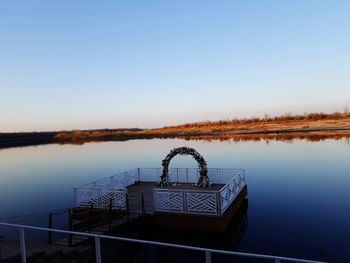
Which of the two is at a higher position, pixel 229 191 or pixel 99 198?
pixel 229 191

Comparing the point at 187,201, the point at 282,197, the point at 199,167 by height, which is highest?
the point at 199,167

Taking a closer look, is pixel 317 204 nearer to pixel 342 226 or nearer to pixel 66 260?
pixel 342 226

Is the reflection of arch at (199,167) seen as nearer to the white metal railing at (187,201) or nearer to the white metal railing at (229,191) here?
the white metal railing at (229,191)

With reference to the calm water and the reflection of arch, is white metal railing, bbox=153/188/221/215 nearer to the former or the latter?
the calm water

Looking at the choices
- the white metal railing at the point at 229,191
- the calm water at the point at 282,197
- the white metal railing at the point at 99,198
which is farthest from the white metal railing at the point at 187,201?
the calm water at the point at 282,197

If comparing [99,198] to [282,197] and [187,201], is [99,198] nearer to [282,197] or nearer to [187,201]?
[187,201]

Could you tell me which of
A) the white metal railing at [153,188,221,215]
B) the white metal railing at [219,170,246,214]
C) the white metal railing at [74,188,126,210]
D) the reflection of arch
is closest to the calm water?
the white metal railing at [219,170,246,214]

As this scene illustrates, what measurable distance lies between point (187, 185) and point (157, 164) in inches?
875

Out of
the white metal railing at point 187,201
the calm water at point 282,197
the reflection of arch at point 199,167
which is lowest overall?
the calm water at point 282,197

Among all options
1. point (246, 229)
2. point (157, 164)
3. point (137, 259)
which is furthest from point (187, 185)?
point (157, 164)

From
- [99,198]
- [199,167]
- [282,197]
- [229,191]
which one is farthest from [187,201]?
[282,197]

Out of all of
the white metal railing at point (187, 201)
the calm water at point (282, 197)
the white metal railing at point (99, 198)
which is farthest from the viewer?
the white metal railing at point (99, 198)

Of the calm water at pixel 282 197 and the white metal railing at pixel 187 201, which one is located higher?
the white metal railing at pixel 187 201

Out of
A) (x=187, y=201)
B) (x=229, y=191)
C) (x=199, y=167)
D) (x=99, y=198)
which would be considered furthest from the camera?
(x=199, y=167)
